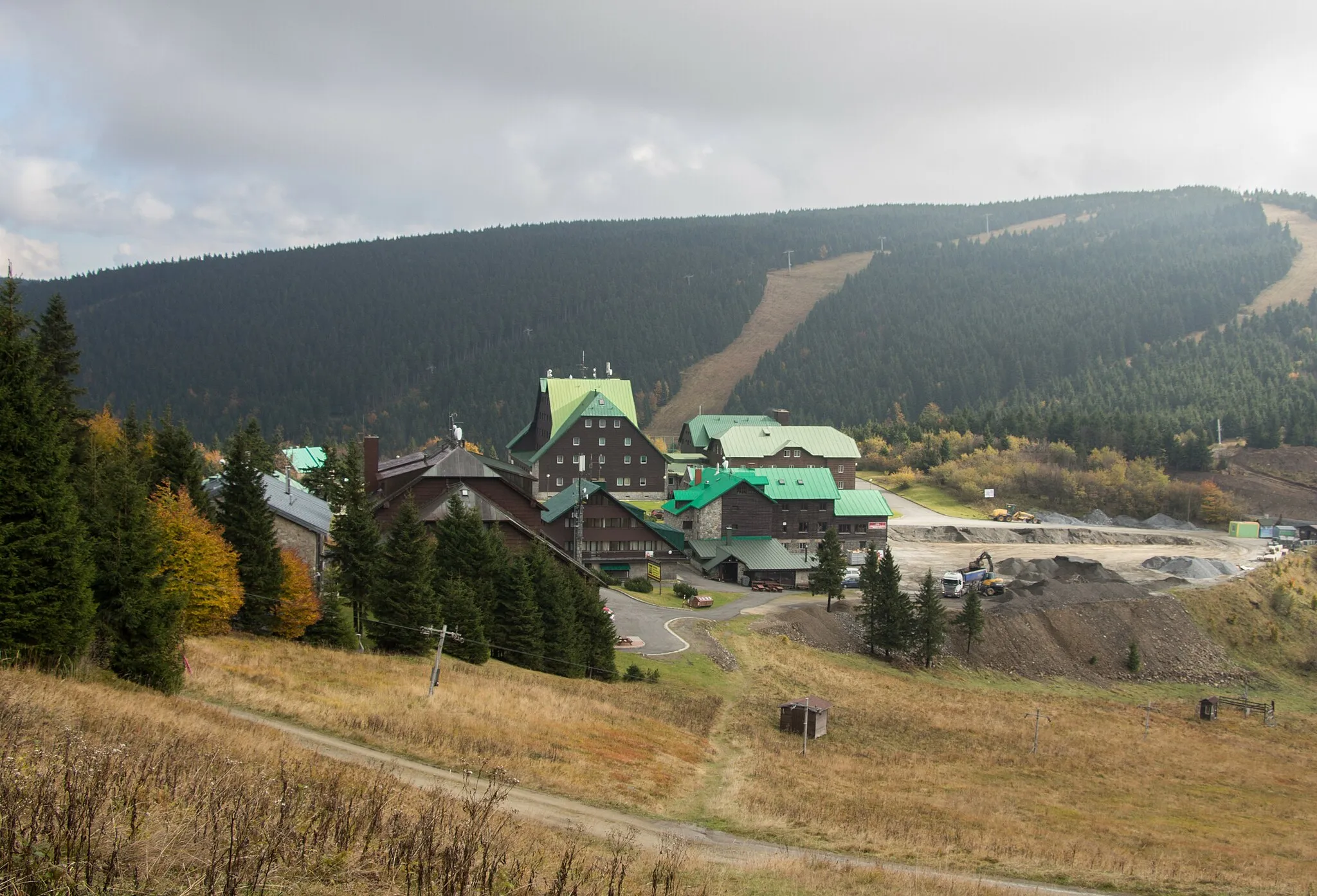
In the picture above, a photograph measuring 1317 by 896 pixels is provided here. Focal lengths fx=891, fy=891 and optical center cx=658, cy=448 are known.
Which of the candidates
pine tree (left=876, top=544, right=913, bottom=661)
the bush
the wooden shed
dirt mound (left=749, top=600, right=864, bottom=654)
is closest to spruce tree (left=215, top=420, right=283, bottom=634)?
the wooden shed

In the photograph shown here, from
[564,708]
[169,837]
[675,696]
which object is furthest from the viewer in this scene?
[675,696]

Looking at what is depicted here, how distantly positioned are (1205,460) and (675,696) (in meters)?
110

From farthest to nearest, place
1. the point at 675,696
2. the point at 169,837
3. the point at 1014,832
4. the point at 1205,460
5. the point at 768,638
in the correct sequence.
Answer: the point at 1205,460, the point at 768,638, the point at 675,696, the point at 1014,832, the point at 169,837

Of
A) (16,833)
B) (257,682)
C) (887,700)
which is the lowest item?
(887,700)

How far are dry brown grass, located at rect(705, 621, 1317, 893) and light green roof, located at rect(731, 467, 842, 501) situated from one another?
26806mm

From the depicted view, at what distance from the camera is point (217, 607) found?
104 ft

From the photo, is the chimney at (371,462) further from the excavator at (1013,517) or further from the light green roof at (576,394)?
the excavator at (1013,517)

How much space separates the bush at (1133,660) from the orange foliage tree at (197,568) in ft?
201

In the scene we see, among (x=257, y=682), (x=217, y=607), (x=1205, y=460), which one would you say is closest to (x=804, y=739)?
(x=257, y=682)

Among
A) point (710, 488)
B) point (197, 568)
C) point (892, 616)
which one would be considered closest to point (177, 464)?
point (197, 568)

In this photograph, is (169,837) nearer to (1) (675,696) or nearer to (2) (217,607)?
(2) (217,607)

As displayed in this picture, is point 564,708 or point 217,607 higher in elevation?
point 217,607

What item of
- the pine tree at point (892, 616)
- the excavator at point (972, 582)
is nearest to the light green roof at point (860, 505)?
the excavator at point (972, 582)

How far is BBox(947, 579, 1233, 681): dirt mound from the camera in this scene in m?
65.0
